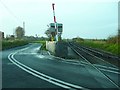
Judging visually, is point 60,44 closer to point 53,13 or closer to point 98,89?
point 53,13

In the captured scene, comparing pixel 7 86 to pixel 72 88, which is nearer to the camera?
pixel 72 88

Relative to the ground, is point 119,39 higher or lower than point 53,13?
lower

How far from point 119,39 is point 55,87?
2973 centimetres

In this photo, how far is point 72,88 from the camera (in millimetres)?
9234

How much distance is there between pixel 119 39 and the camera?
38.1 meters

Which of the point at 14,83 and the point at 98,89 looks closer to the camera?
the point at 98,89

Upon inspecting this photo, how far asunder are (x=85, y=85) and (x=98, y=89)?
0.76 m

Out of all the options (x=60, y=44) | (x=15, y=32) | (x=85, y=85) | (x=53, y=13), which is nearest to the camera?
(x=85, y=85)

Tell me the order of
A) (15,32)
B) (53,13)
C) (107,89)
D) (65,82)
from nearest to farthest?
(107,89)
(65,82)
(53,13)
(15,32)

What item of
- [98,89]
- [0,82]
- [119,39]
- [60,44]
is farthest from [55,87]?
[119,39]

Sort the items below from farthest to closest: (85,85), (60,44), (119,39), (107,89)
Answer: (119,39)
(60,44)
(85,85)
(107,89)

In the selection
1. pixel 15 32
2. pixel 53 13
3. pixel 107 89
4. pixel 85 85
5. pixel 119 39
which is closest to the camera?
pixel 107 89

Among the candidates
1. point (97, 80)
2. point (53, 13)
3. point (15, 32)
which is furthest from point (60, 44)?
point (15, 32)

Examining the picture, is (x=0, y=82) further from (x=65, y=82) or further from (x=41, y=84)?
(x=65, y=82)
